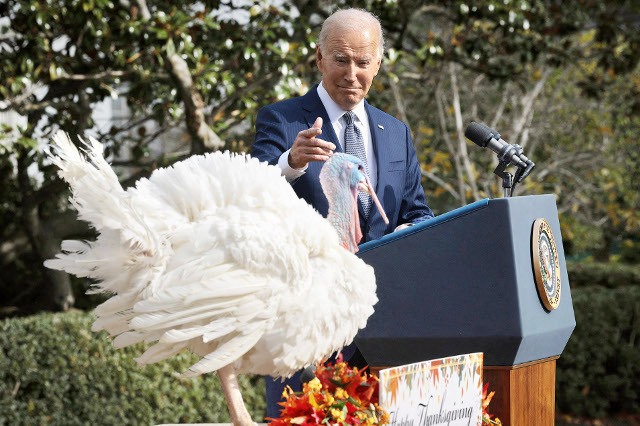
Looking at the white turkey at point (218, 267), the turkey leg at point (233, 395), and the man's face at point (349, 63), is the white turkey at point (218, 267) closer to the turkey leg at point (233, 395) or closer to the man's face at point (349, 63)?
the turkey leg at point (233, 395)

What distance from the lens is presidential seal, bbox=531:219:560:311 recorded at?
1.95m

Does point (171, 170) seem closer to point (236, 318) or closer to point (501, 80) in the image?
point (236, 318)

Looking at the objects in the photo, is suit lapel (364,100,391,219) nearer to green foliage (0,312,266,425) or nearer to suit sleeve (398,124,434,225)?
suit sleeve (398,124,434,225)

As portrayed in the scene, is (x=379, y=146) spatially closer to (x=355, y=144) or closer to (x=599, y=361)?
(x=355, y=144)

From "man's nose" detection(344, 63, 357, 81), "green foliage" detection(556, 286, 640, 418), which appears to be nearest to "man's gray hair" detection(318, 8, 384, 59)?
"man's nose" detection(344, 63, 357, 81)

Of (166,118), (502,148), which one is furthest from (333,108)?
(166,118)

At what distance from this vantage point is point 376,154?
228cm

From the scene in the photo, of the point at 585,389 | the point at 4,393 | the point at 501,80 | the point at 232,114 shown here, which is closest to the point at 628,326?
the point at 585,389

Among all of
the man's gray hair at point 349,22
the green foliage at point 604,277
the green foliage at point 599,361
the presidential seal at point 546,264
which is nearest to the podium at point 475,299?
the presidential seal at point 546,264

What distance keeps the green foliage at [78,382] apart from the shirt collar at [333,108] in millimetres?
2855

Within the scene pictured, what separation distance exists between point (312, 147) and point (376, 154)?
0.43 m

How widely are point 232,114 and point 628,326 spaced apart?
13.7 feet

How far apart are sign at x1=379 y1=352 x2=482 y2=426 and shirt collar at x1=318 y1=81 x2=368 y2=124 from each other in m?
0.87

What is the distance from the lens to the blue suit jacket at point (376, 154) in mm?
2193
